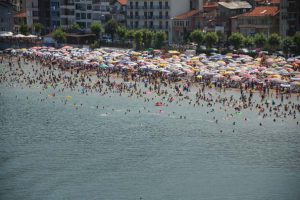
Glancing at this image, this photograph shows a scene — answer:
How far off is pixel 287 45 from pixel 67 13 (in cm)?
5014

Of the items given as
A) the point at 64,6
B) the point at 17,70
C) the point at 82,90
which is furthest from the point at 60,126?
the point at 64,6

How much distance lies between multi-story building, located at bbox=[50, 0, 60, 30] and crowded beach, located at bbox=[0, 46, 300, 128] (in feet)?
95.4

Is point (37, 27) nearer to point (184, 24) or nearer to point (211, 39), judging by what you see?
point (184, 24)

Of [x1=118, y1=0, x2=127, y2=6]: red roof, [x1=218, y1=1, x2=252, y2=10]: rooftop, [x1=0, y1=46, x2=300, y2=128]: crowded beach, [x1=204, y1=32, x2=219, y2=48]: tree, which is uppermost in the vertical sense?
[x1=118, y1=0, x2=127, y2=6]: red roof

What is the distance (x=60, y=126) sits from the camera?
59.0 meters

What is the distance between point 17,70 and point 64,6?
36421mm

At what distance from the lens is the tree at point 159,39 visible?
102 m

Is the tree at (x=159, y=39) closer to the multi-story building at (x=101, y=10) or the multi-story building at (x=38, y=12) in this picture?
the multi-story building at (x=101, y=10)

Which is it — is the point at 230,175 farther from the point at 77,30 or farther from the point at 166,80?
the point at 77,30

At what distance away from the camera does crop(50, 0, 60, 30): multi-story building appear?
12719 centimetres

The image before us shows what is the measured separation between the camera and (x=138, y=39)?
104438mm

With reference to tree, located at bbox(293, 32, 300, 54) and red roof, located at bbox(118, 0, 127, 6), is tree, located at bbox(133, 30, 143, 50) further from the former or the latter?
tree, located at bbox(293, 32, 300, 54)

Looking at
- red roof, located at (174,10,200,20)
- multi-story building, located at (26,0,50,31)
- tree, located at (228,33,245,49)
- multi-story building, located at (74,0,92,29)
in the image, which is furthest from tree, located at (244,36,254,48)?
multi-story building, located at (26,0,50,31)

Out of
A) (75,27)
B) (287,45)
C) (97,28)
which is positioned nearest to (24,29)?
(75,27)
